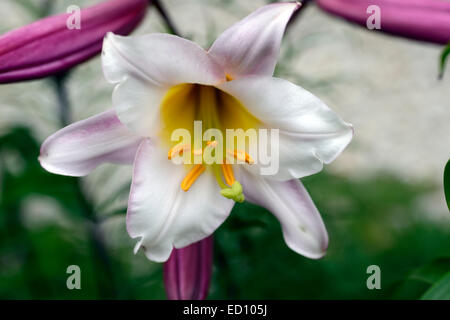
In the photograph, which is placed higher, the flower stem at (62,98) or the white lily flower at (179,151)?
the flower stem at (62,98)

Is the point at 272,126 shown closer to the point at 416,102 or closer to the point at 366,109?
the point at 366,109

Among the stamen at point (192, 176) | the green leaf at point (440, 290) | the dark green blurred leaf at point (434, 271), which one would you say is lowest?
the green leaf at point (440, 290)

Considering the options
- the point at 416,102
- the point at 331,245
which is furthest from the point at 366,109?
the point at 331,245

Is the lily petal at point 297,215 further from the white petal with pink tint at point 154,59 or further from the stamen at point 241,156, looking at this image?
the white petal with pink tint at point 154,59

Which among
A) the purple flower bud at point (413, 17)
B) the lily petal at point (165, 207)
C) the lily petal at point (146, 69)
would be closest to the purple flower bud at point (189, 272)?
the lily petal at point (165, 207)

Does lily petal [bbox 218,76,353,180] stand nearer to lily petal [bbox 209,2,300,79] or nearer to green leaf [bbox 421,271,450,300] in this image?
lily petal [bbox 209,2,300,79]

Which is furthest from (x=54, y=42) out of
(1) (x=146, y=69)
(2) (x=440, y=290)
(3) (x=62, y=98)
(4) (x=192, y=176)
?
(2) (x=440, y=290)
